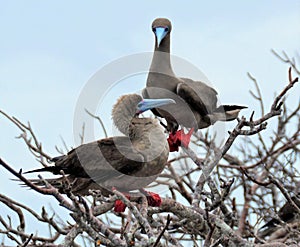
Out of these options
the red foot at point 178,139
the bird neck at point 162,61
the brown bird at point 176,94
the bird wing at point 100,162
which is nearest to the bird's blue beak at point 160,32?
the brown bird at point 176,94

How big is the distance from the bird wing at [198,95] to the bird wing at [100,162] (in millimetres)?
1658

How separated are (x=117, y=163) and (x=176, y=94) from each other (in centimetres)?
180

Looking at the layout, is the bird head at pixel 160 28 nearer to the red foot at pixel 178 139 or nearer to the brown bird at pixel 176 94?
the brown bird at pixel 176 94

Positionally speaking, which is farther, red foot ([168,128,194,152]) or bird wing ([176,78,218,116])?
bird wing ([176,78,218,116])

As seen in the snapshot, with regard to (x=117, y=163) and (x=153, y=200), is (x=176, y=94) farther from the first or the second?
(x=153, y=200)

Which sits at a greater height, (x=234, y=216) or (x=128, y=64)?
(x=128, y=64)

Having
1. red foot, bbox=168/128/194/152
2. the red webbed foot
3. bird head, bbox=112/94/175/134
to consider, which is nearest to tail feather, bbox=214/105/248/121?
red foot, bbox=168/128/194/152

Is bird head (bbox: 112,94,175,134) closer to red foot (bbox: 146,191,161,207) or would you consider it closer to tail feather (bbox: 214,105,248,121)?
red foot (bbox: 146,191,161,207)

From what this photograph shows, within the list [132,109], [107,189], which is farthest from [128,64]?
[107,189]

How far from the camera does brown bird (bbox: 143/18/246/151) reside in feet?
22.2

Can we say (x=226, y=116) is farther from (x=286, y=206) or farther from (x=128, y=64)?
(x=286, y=206)

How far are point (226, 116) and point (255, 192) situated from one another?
2.15 m

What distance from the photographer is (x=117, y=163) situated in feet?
17.4

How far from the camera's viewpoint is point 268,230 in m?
9.52
